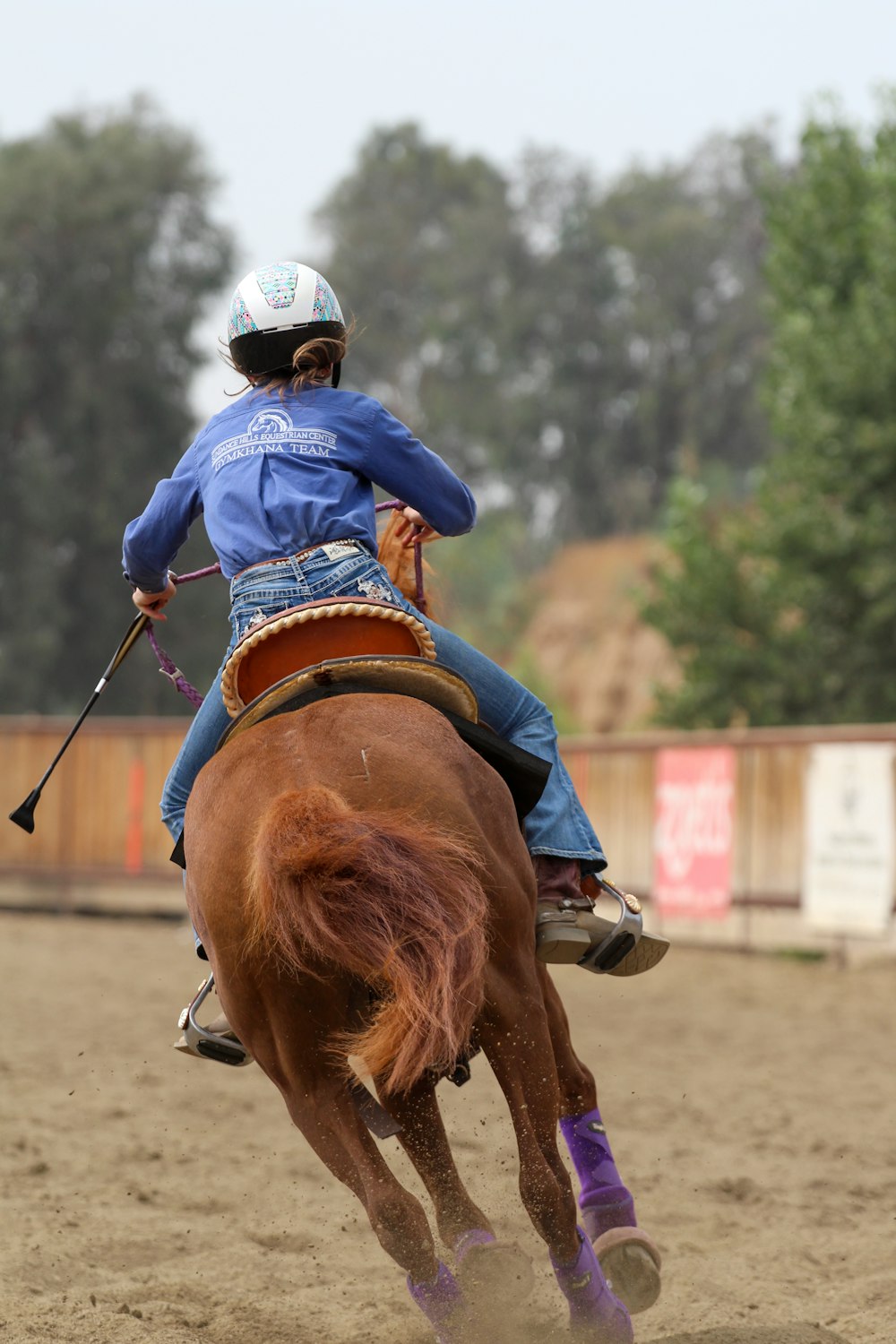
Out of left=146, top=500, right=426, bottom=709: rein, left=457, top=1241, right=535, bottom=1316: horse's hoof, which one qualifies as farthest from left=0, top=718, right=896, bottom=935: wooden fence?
left=457, top=1241, right=535, bottom=1316: horse's hoof

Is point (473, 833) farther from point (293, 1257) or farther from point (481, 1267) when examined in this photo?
point (293, 1257)

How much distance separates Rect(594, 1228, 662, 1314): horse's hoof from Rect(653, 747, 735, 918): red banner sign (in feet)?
36.6

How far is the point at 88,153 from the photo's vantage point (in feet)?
126

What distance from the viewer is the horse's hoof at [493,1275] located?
3621 millimetres

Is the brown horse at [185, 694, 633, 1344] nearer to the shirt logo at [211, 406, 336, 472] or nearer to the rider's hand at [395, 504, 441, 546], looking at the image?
the shirt logo at [211, 406, 336, 472]

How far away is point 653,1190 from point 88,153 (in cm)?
3636

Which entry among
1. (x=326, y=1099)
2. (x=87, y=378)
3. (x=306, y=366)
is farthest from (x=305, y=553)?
(x=87, y=378)

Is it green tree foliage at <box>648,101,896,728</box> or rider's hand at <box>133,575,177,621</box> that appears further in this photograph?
green tree foliage at <box>648,101,896,728</box>

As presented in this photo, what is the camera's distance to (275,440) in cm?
391

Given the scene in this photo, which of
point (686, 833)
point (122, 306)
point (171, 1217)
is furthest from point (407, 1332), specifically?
point (122, 306)

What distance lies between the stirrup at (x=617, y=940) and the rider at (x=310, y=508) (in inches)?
2.1

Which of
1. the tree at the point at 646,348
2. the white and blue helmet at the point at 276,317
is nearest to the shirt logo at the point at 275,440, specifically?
the white and blue helmet at the point at 276,317

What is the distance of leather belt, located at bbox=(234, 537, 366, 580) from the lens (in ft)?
12.6

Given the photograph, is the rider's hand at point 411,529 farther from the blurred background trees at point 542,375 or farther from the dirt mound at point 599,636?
the dirt mound at point 599,636
